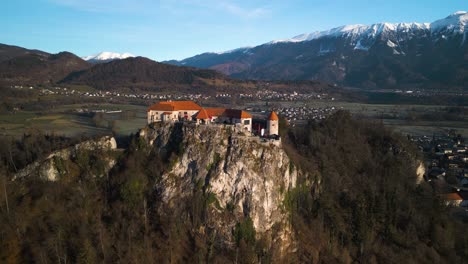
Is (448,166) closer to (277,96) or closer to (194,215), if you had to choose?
(194,215)

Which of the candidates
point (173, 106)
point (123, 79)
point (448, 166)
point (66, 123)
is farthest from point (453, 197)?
point (123, 79)

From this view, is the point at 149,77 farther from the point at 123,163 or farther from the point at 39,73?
the point at 123,163

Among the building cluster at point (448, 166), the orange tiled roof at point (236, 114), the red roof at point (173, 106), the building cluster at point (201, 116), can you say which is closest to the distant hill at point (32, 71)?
the red roof at point (173, 106)

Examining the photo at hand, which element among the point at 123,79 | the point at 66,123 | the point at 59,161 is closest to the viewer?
the point at 59,161

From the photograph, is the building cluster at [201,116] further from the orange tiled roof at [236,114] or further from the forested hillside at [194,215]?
the forested hillside at [194,215]

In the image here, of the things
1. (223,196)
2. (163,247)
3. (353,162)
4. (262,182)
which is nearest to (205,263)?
(163,247)
